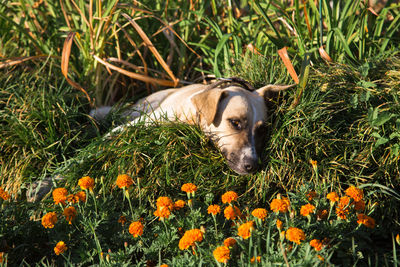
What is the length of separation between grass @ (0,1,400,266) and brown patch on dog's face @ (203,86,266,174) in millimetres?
88

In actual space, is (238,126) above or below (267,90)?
below

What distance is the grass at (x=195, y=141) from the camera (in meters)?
2.21

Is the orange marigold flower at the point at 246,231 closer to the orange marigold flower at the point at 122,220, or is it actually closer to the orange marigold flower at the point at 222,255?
the orange marigold flower at the point at 222,255

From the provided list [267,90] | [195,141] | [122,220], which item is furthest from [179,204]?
[267,90]

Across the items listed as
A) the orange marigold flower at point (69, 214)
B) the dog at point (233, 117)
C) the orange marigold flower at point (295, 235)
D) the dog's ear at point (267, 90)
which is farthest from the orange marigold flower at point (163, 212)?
the dog's ear at point (267, 90)

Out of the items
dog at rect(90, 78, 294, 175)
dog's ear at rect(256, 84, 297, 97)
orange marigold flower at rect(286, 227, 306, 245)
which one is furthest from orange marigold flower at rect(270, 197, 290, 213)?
dog's ear at rect(256, 84, 297, 97)

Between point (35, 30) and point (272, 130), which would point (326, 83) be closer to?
point (272, 130)

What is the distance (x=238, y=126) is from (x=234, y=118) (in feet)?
0.21

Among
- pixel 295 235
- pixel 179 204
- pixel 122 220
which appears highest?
pixel 295 235

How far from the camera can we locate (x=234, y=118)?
3.08m

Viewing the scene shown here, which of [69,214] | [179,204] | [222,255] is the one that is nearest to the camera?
[222,255]

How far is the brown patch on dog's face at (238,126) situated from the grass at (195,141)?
0.29ft

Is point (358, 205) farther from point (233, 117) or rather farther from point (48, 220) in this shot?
point (48, 220)

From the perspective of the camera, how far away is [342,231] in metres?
2.15
